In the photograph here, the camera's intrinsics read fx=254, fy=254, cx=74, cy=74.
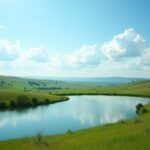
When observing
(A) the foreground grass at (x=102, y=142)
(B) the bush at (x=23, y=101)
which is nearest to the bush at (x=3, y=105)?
(B) the bush at (x=23, y=101)

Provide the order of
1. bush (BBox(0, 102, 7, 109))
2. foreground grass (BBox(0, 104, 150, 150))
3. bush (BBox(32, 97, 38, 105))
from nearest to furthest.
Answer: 1. foreground grass (BBox(0, 104, 150, 150))
2. bush (BBox(0, 102, 7, 109))
3. bush (BBox(32, 97, 38, 105))

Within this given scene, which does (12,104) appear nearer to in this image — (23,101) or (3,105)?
(3,105)

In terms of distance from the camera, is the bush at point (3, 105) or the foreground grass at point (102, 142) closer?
the foreground grass at point (102, 142)

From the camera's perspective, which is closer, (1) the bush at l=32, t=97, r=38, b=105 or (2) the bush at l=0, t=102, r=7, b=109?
(2) the bush at l=0, t=102, r=7, b=109

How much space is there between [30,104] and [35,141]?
94.9 meters

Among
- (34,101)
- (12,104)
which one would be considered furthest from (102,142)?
(34,101)

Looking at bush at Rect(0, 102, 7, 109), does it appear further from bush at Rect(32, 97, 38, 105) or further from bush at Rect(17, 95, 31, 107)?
bush at Rect(32, 97, 38, 105)

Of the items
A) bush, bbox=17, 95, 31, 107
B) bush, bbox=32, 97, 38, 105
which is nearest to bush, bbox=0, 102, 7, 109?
bush, bbox=17, 95, 31, 107

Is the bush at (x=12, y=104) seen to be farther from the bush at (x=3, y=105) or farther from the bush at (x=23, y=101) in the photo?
the bush at (x=3, y=105)

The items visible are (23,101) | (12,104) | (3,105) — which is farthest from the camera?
(23,101)

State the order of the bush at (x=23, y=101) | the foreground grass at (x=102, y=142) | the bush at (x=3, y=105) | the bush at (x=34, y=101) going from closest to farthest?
the foreground grass at (x=102, y=142) → the bush at (x=3, y=105) → the bush at (x=23, y=101) → the bush at (x=34, y=101)

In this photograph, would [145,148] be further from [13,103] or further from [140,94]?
[140,94]

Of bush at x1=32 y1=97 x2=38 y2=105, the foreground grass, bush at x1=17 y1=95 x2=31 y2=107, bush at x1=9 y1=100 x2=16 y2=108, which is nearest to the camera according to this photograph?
the foreground grass

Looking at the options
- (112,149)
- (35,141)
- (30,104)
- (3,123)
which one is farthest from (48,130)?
(30,104)
